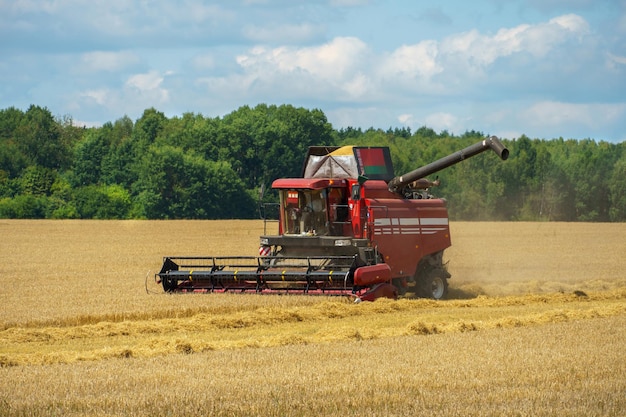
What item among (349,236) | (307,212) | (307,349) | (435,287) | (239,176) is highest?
(239,176)

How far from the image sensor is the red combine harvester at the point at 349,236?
18750mm

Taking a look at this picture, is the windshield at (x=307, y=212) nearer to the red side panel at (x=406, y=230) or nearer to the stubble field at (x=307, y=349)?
the red side panel at (x=406, y=230)

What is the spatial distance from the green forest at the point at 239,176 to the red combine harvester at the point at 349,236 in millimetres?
30424

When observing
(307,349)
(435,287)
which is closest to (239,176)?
(435,287)

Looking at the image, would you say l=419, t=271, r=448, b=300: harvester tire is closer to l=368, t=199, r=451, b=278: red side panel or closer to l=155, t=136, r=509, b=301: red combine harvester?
l=155, t=136, r=509, b=301: red combine harvester

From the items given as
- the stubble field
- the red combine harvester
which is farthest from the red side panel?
the stubble field

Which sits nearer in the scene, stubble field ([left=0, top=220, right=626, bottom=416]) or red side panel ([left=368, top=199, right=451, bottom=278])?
stubble field ([left=0, top=220, right=626, bottom=416])

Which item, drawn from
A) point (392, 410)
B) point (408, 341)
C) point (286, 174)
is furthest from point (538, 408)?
point (286, 174)

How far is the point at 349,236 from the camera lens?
1983 cm

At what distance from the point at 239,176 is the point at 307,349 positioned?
60320 mm

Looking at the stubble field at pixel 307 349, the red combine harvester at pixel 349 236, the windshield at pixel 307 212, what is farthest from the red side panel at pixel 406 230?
the stubble field at pixel 307 349

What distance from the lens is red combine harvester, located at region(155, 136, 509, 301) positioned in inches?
738

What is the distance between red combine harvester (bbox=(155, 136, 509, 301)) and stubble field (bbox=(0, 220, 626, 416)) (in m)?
0.76

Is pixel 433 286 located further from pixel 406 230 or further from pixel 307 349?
pixel 307 349
